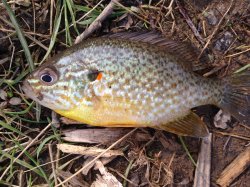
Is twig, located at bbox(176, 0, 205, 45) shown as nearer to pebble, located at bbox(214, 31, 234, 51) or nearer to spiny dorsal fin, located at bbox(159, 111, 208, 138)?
pebble, located at bbox(214, 31, 234, 51)

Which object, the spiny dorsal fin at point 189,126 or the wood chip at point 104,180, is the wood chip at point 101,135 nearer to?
the wood chip at point 104,180

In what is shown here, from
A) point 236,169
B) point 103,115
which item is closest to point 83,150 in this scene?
point 103,115

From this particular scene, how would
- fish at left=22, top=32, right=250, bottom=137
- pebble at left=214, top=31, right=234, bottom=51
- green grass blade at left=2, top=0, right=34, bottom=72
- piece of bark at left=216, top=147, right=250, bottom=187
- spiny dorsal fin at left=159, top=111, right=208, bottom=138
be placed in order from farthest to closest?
pebble at left=214, top=31, right=234, bottom=51, piece of bark at left=216, top=147, right=250, bottom=187, green grass blade at left=2, top=0, right=34, bottom=72, spiny dorsal fin at left=159, top=111, right=208, bottom=138, fish at left=22, top=32, right=250, bottom=137

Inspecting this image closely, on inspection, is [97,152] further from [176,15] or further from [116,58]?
[176,15]

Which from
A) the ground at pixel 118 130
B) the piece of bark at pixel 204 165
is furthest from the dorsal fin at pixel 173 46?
the piece of bark at pixel 204 165

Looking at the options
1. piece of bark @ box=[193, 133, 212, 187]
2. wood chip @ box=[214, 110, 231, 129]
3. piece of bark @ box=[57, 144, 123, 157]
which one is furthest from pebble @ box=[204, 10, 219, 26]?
piece of bark @ box=[57, 144, 123, 157]

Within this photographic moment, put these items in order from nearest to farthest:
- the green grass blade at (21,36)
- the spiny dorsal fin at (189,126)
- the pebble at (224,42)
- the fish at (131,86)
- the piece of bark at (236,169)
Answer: the fish at (131,86) → the spiny dorsal fin at (189,126) → the green grass blade at (21,36) → the piece of bark at (236,169) → the pebble at (224,42)

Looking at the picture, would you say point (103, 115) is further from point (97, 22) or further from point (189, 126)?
point (97, 22)
